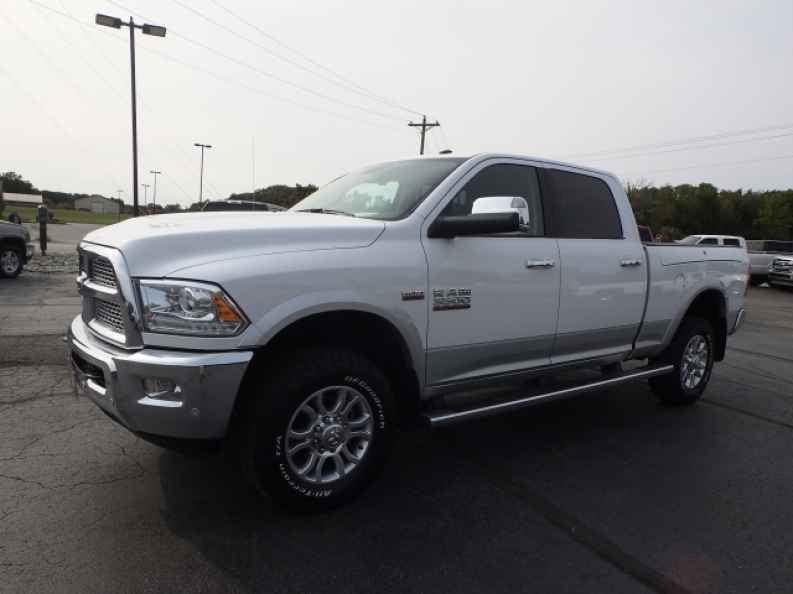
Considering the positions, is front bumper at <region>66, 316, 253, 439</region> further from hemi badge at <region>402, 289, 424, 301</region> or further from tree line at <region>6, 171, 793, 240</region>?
tree line at <region>6, 171, 793, 240</region>

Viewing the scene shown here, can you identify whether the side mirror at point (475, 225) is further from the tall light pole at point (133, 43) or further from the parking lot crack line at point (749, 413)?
the tall light pole at point (133, 43)

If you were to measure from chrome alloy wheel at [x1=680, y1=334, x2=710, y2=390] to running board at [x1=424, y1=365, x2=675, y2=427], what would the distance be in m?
0.30

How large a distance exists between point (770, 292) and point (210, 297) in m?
22.4

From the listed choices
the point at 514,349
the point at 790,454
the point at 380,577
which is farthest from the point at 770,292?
the point at 380,577

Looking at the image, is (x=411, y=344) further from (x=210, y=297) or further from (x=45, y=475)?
(x=45, y=475)

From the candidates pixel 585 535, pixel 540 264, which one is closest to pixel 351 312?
pixel 540 264

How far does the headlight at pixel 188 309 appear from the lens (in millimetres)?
2645

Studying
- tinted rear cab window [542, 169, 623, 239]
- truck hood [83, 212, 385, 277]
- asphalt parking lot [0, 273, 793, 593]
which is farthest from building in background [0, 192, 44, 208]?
tinted rear cab window [542, 169, 623, 239]

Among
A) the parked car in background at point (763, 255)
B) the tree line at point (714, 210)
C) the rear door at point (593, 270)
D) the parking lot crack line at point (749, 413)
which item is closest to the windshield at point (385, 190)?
the rear door at point (593, 270)

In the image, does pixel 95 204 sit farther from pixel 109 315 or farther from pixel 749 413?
pixel 749 413

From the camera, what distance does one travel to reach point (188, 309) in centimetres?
266

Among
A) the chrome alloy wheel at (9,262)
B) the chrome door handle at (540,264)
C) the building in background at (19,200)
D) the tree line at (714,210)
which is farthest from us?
the building in background at (19,200)

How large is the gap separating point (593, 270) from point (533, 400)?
3.57ft

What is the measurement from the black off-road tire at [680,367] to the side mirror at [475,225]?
2709mm
